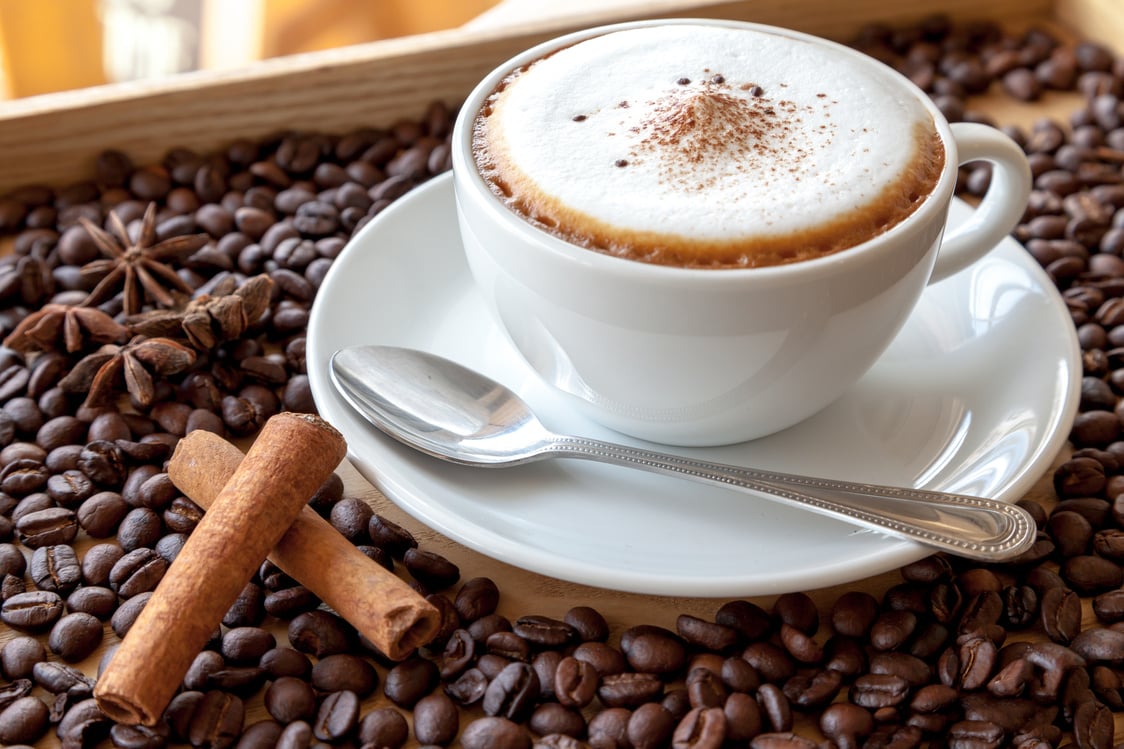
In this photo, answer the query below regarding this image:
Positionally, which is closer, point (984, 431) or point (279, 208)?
point (984, 431)

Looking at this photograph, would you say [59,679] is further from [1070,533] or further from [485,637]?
[1070,533]

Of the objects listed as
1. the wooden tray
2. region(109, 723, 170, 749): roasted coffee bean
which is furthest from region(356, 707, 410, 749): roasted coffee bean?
the wooden tray

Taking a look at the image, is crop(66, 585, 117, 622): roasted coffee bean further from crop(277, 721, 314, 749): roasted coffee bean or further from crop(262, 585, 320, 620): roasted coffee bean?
crop(277, 721, 314, 749): roasted coffee bean

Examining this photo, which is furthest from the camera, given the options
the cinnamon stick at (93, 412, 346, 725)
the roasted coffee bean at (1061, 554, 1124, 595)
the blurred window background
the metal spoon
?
the blurred window background

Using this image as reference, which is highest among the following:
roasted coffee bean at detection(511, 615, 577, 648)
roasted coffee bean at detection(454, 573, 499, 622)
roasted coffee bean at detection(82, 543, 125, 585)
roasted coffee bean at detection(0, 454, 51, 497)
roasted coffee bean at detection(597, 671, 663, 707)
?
roasted coffee bean at detection(597, 671, 663, 707)

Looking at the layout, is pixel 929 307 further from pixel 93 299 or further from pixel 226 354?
pixel 93 299

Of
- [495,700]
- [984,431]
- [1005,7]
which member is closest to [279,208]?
[495,700]

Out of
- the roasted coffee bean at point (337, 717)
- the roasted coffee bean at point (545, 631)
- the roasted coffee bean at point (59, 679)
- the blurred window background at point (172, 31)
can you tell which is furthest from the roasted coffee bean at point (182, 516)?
the blurred window background at point (172, 31)

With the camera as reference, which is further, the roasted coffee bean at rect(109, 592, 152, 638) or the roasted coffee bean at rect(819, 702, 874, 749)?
the roasted coffee bean at rect(109, 592, 152, 638)
